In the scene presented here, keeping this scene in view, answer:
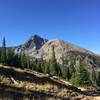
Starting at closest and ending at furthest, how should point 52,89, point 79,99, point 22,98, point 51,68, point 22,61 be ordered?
point 22,98, point 79,99, point 52,89, point 51,68, point 22,61

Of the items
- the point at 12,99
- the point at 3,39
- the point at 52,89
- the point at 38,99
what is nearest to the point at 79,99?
the point at 52,89

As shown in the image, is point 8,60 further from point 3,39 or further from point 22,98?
point 22,98

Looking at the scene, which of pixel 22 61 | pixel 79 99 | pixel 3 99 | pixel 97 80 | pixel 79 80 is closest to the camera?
pixel 3 99

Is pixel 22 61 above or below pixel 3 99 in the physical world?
above

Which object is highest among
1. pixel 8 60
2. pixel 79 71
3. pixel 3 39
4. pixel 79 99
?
pixel 3 39

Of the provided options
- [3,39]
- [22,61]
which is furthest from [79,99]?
[3,39]

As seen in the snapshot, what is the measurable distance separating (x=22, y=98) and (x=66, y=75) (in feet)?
396

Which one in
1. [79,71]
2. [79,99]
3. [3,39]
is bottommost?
[79,99]

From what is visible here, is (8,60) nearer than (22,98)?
No

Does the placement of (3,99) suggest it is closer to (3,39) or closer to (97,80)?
(3,39)

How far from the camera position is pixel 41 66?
153m

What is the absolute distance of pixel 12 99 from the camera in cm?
1708

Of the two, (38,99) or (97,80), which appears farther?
(97,80)

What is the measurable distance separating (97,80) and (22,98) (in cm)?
15376
